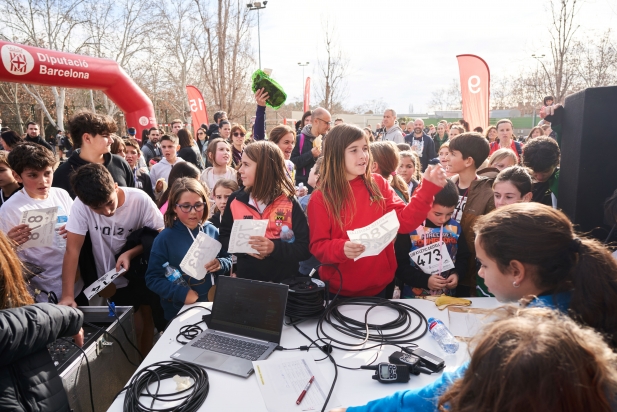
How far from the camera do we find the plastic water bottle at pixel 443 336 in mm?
1775

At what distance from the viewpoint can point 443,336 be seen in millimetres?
1835

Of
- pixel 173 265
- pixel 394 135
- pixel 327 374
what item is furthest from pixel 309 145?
pixel 327 374

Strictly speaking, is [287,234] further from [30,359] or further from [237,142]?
[237,142]

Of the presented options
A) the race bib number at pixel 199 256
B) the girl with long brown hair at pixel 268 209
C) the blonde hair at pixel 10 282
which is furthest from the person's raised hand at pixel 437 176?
the blonde hair at pixel 10 282

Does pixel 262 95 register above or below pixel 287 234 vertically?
above

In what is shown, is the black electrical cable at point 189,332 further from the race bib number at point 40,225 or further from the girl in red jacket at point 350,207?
the race bib number at point 40,225

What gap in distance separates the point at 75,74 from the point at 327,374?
944 cm

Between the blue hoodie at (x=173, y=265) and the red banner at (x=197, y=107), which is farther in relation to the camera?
the red banner at (x=197, y=107)

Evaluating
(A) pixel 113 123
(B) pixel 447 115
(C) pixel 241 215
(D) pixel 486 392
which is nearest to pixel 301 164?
(A) pixel 113 123

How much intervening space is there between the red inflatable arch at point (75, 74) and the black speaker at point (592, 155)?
8.96 metres

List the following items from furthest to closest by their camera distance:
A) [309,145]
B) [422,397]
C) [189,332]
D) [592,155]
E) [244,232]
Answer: [309,145]
[592,155]
[244,232]
[189,332]
[422,397]

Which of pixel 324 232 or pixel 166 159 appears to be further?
pixel 166 159

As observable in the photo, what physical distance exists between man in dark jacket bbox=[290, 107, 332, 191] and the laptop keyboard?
11.8 feet

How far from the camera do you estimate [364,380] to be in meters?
1.58
